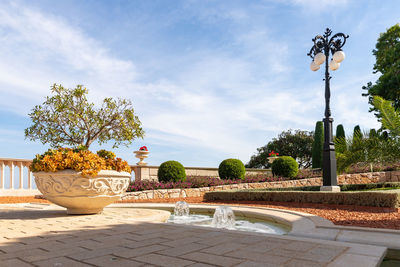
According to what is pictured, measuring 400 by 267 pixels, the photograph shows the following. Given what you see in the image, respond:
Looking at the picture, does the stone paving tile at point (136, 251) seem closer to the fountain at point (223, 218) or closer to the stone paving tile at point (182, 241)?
the stone paving tile at point (182, 241)

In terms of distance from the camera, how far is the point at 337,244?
295 centimetres

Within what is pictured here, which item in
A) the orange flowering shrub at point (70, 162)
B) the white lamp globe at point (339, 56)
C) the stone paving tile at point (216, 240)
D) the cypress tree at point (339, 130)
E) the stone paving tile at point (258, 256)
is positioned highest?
the white lamp globe at point (339, 56)

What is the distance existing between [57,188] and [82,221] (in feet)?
2.64

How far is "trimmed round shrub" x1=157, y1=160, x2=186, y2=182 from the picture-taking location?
12.2 metres

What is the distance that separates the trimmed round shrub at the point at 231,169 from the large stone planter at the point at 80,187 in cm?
964

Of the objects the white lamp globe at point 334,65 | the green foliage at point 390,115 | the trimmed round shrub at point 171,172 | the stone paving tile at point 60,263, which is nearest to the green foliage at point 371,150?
the green foliage at point 390,115

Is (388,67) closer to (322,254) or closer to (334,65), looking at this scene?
(334,65)

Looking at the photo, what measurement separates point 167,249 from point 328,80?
29.9ft

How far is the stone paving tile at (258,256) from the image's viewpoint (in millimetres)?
2358

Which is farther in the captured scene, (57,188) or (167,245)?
(57,188)

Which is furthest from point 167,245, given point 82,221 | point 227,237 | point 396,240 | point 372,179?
point 372,179

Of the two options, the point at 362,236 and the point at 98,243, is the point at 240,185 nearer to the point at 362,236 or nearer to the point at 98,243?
the point at 362,236

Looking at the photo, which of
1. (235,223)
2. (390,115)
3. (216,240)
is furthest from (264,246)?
(390,115)

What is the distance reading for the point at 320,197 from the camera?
783 centimetres
